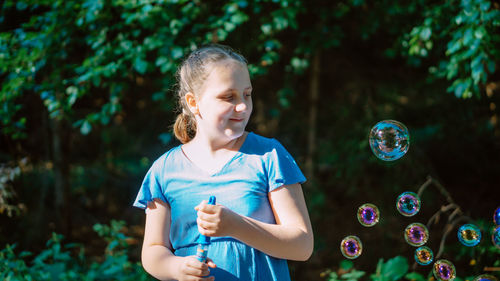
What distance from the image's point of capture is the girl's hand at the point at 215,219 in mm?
1324

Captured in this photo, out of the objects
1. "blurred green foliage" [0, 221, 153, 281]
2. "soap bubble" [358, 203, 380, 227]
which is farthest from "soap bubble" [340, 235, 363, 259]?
"blurred green foliage" [0, 221, 153, 281]

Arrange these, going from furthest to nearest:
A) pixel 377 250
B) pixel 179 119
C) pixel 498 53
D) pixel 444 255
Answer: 1. pixel 377 250
2. pixel 444 255
3. pixel 498 53
4. pixel 179 119

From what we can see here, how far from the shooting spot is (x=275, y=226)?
1442mm

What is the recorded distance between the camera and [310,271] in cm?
402

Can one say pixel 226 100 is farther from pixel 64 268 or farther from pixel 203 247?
pixel 64 268

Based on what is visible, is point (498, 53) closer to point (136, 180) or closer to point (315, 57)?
point (315, 57)

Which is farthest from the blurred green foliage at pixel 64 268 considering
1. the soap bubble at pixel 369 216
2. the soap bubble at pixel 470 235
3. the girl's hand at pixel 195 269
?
the soap bubble at pixel 470 235

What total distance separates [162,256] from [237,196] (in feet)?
1.06

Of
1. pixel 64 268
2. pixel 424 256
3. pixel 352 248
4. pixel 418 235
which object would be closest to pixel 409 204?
pixel 418 235

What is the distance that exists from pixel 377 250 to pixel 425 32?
2023 mm

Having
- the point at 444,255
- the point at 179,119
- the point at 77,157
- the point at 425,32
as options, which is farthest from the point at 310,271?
the point at 77,157

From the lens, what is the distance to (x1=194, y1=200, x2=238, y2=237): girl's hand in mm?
1324

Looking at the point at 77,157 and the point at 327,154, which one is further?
the point at 77,157

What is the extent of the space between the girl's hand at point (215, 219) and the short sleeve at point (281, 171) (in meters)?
0.21
